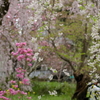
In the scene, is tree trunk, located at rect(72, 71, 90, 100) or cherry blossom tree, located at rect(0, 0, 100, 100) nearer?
cherry blossom tree, located at rect(0, 0, 100, 100)

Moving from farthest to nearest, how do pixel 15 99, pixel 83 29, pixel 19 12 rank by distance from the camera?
pixel 19 12, pixel 83 29, pixel 15 99

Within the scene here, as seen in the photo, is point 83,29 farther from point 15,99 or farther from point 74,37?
point 15,99

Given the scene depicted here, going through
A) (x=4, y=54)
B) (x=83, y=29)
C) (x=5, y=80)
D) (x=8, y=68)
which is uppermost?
(x=83, y=29)

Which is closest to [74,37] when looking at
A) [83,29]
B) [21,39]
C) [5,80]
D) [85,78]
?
[83,29]

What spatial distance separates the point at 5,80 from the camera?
10.4 m

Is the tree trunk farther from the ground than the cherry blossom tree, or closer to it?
closer to it

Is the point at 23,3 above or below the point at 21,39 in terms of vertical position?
above

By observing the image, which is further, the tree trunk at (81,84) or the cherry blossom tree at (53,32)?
the tree trunk at (81,84)

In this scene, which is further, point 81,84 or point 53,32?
point 81,84

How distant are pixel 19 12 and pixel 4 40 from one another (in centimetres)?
171

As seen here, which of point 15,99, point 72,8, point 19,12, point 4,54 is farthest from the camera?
point 72,8

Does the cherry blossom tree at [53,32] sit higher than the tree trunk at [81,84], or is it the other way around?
the cherry blossom tree at [53,32]

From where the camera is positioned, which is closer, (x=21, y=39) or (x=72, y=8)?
(x=21, y=39)

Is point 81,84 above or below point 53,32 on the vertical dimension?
below
